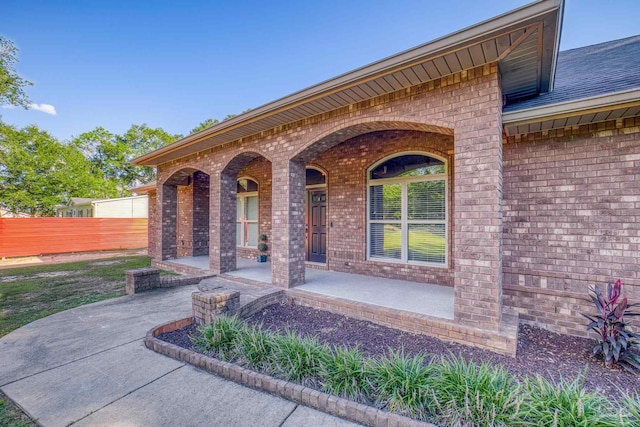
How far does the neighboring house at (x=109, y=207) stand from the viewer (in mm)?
18438

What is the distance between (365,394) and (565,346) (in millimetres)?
2848

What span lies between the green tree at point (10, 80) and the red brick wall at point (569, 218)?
2319 cm

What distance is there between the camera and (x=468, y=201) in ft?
11.5

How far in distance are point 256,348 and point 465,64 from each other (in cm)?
404

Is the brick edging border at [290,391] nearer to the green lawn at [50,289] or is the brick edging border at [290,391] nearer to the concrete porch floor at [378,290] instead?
the concrete porch floor at [378,290]

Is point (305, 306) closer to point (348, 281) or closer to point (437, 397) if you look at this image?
point (348, 281)

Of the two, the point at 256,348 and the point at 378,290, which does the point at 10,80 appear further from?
the point at 378,290

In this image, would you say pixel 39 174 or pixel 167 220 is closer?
pixel 167 220

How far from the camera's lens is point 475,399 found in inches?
82.1

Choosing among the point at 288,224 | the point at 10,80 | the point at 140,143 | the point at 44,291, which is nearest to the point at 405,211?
the point at 288,224

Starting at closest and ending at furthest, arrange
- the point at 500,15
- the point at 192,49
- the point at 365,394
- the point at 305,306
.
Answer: the point at 365,394
the point at 500,15
the point at 305,306
the point at 192,49

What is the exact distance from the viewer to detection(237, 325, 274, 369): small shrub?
9.51 ft

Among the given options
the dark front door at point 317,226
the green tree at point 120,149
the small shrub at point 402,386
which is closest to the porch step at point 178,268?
the dark front door at point 317,226

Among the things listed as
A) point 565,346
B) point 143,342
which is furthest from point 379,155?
point 143,342
